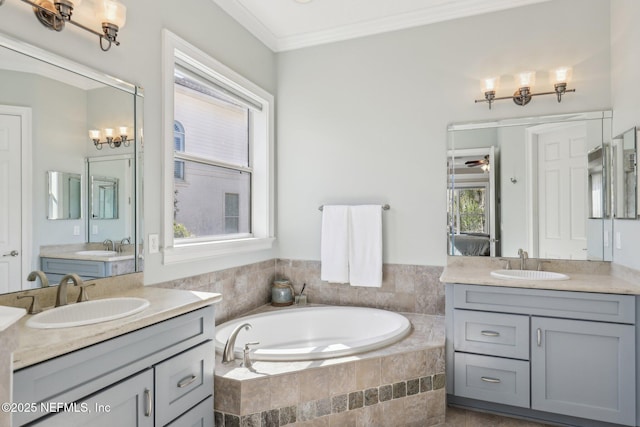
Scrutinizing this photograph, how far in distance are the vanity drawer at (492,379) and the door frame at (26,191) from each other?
232cm

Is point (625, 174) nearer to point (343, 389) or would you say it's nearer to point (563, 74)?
point (563, 74)

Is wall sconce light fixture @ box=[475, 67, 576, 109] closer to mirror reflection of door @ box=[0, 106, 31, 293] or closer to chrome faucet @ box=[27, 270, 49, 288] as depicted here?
mirror reflection of door @ box=[0, 106, 31, 293]

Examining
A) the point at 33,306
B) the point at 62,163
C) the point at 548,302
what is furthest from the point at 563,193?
the point at 33,306

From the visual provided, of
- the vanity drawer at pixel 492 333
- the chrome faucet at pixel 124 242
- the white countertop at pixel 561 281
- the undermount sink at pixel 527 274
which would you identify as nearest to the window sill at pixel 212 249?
the chrome faucet at pixel 124 242

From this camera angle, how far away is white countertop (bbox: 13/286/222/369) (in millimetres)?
1095

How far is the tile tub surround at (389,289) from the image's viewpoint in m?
2.96

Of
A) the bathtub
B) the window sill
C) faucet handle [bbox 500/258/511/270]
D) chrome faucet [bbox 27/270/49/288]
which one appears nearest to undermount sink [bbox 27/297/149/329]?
chrome faucet [bbox 27/270/49/288]

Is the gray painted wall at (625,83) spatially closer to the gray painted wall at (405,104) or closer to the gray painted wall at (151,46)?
the gray painted wall at (405,104)

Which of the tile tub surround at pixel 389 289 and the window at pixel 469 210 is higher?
the window at pixel 469 210

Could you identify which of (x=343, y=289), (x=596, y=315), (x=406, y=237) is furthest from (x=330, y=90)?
(x=596, y=315)

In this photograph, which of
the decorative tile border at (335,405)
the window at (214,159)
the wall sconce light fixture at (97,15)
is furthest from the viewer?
the window at (214,159)

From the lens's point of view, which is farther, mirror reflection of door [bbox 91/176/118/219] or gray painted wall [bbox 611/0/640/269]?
gray painted wall [bbox 611/0/640/269]

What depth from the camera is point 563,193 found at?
2.70 metres

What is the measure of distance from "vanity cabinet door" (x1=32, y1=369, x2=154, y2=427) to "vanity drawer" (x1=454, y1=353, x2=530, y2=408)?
5.90ft
